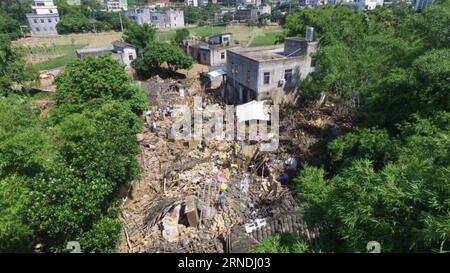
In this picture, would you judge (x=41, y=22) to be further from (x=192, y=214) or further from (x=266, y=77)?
(x=192, y=214)

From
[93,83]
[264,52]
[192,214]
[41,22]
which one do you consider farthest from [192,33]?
[192,214]

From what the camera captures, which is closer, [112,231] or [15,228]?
[15,228]

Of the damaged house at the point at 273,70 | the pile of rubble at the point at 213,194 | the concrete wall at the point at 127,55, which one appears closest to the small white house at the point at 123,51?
the concrete wall at the point at 127,55

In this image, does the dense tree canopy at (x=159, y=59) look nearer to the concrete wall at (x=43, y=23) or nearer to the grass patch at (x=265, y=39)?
the grass patch at (x=265, y=39)
